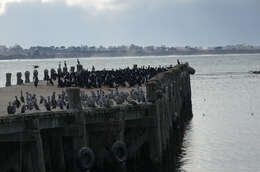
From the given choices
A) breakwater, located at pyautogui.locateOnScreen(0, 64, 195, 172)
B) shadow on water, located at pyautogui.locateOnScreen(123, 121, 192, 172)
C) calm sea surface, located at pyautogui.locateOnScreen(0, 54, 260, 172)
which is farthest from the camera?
calm sea surface, located at pyautogui.locateOnScreen(0, 54, 260, 172)

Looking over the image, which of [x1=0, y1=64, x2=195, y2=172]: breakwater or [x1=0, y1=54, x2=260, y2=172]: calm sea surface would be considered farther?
[x1=0, y1=54, x2=260, y2=172]: calm sea surface

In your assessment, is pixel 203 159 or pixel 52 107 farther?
pixel 203 159

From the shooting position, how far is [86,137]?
30.7 m

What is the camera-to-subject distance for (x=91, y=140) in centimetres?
3491

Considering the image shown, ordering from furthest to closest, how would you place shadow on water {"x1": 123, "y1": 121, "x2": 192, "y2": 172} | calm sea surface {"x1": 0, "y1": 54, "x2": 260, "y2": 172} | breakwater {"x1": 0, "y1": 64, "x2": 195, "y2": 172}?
1. calm sea surface {"x1": 0, "y1": 54, "x2": 260, "y2": 172}
2. shadow on water {"x1": 123, "y1": 121, "x2": 192, "y2": 172}
3. breakwater {"x1": 0, "y1": 64, "x2": 195, "y2": 172}

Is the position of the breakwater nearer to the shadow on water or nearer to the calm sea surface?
the shadow on water

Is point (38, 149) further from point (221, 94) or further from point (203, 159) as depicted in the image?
point (221, 94)

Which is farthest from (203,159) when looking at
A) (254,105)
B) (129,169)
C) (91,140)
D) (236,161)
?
(254,105)

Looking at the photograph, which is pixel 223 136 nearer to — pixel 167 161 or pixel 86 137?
pixel 167 161

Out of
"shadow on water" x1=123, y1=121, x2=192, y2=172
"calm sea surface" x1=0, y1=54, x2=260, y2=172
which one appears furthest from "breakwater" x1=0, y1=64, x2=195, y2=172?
"calm sea surface" x1=0, y1=54, x2=260, y2=172

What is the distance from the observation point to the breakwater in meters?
27.9

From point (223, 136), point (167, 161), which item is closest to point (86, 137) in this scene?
point (167, 161)

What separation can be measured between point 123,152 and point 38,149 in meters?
5.88

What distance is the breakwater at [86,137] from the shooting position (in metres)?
27.9
